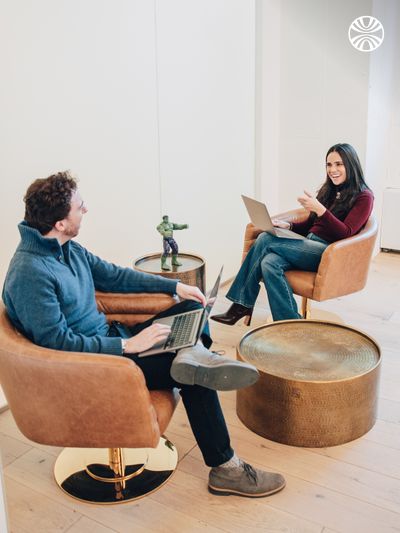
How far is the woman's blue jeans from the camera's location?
Answer: 3.27 meters

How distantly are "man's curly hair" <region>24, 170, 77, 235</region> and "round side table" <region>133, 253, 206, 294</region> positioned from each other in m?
1.09

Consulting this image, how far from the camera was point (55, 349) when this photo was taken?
1.91 metres

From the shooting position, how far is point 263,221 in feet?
10.9

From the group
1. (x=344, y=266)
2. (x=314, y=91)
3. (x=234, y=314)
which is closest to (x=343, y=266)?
(x=344, y=266)

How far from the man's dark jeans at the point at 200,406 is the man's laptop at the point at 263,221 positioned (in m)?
1.37

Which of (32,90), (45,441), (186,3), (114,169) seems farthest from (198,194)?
(45,441)

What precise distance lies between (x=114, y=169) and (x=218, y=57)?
1.32 m

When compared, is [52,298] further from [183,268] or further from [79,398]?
[183,268]

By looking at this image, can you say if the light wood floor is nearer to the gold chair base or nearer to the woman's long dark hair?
the gold chair base

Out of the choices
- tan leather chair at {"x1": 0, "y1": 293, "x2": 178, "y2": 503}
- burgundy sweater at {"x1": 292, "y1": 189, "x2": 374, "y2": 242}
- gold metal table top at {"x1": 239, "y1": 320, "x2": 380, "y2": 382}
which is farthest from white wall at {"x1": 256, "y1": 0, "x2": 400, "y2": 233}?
tan leather chair at {"x1": 0, "y1": 293, "x2": 178, "y2": 503}

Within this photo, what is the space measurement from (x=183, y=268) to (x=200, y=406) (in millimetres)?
1207

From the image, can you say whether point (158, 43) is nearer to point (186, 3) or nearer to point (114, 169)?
point (186, 3)

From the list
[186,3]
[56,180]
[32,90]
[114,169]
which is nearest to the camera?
[56,180]

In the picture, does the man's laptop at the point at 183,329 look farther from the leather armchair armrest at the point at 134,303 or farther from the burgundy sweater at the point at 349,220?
the burgundy sweater at the point at 349,220
